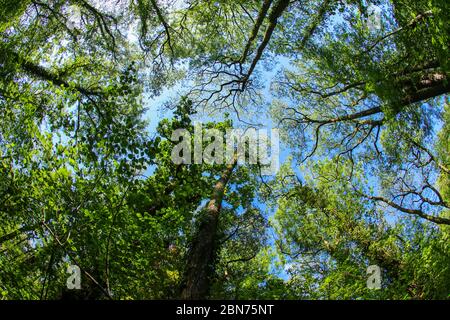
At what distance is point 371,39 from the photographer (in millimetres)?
10117

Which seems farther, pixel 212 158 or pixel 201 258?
pixel 212 158

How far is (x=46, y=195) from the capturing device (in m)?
6.69

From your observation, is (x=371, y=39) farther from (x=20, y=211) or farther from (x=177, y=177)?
(x=20, y=211)

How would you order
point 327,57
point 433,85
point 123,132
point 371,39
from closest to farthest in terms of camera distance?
1. point 123,132
2. point 433,85
3. point 371,39
4. point 327,57

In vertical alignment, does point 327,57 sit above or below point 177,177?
above

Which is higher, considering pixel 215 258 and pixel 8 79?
pixel 8 79

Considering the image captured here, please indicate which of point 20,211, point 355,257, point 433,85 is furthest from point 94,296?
point 355,257

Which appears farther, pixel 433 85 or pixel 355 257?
pixel 355 257

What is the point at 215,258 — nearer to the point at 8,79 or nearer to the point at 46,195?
the point at 46,195

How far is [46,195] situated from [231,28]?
33.7ft
